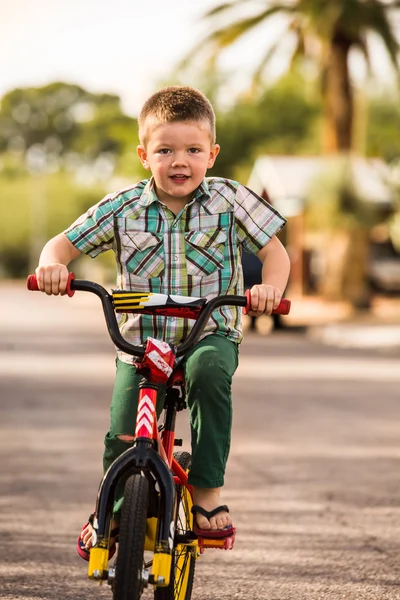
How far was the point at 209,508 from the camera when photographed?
13.1 ft

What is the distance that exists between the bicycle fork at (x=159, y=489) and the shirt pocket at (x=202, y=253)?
60cm

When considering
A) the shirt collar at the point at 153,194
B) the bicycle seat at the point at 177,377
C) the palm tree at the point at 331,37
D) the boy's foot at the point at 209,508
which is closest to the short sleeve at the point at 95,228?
the shirt collar at the point at 153,194

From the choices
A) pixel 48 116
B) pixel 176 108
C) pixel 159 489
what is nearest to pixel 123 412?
pixel 159 489

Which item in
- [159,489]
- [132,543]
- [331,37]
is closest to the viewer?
[132,543]

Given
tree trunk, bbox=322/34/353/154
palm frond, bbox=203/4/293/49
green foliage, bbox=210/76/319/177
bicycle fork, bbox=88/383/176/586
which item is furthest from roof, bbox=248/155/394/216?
bicycle fork, bbox=88/383/176/586

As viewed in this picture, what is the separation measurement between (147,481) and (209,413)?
0.43 meters

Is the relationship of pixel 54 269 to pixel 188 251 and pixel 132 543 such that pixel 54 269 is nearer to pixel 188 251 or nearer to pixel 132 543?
pixel 188 251

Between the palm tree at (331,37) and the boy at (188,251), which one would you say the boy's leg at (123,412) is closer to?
the boy at (188,251)

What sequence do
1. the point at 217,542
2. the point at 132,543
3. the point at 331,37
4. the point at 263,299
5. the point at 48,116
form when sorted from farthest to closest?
1. the point at 48,116
2. the point at 331,37
3. the point at 217,542
4. the point at 263,299
5. the point at 132,543

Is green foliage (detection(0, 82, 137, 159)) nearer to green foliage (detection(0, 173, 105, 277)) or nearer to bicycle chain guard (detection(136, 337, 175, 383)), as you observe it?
green foliage (detection(0, 173, 105, 277))

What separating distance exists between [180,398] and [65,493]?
3117mm

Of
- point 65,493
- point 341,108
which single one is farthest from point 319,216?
point 65,493

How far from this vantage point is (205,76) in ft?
178

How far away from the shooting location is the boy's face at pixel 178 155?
4.03 m
